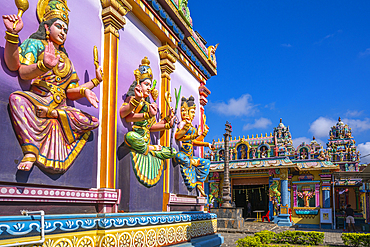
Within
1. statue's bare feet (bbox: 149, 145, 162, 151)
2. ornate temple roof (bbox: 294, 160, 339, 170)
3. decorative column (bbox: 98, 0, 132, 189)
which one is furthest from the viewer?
ornate temple roof (bbox: 294, 160, 339, 170)

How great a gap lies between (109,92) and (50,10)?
1.41 metres

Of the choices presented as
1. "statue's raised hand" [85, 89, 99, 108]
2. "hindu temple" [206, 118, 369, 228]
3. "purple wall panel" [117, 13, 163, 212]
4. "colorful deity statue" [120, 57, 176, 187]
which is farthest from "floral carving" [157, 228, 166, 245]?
"hindu temple" [206, 118, 369, 228]

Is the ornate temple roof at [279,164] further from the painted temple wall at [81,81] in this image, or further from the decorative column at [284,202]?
the painted temple wall at [81,81]

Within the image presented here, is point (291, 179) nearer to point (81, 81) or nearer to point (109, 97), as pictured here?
point (109, 97)

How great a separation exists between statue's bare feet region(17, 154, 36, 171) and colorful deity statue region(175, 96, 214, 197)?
3.70m

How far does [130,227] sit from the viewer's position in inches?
181

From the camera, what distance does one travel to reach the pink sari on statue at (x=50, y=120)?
10.9ft

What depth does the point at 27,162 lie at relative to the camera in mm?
3268

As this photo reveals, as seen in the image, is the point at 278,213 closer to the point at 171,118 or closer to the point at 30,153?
the point at 171,118

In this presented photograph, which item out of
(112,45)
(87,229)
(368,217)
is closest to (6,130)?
(87,229)

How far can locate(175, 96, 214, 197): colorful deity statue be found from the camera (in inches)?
273

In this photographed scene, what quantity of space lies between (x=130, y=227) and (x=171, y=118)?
2153 millimetres

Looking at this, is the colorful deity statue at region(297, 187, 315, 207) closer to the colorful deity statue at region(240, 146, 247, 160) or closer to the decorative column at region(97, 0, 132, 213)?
the colorful deity statue at region(240, 146, 247, 160)

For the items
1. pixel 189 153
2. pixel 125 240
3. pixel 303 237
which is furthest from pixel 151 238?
pixel 303 237
